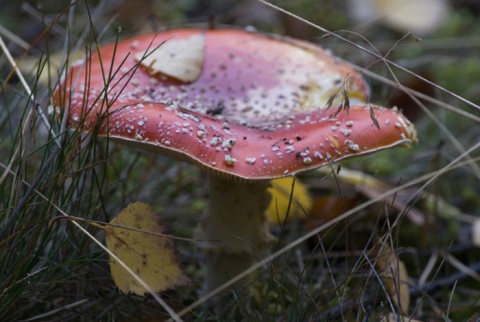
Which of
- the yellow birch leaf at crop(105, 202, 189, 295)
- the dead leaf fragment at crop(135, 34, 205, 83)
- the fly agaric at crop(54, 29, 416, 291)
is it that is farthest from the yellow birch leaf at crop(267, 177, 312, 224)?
the yellow birch leaf at crop(105, 202, 189, 295)

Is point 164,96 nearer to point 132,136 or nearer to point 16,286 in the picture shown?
point 132,136

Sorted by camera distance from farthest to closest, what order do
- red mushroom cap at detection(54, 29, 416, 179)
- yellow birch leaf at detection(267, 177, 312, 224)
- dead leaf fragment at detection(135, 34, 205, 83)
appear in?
yellow birch leaf at detection(267, 177, 312, 224) < dead leaf fragment at detection(135, 34, 205, 83) < red mushroom cap at detection(54, 29, 416, 179)

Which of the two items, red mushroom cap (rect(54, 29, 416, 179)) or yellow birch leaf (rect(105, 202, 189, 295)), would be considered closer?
yellow birch leaf (rect(105, 202, 189, 295))

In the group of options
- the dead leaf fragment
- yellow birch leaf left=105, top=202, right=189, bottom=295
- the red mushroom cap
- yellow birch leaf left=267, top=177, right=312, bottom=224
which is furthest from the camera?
yellow birch leaf left=267, top=177, right=312, bottom=224

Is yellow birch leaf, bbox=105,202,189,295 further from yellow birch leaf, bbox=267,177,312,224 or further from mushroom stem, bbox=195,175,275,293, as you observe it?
yellow birch leaf, bbox=267,177,312,224

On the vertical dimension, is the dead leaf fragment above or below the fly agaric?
above

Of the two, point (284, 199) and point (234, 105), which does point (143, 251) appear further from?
point (284, 199)

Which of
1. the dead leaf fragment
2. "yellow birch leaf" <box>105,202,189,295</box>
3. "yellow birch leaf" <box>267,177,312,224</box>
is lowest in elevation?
"yellow birch leaf" <box>267,177,312,224</box>

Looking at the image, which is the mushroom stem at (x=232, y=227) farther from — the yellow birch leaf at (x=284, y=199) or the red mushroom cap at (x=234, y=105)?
the yellow birch leaf at (x=284, y=199)
